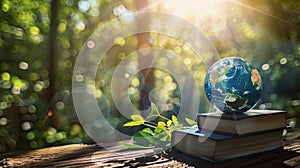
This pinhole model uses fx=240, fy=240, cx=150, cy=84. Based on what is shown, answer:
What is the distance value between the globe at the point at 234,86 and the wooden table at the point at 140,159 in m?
0.17

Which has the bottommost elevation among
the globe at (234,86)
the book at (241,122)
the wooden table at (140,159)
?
the wooden table at (140,159)

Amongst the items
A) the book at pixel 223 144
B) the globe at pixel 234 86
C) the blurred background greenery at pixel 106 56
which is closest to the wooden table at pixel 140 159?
the book at pixel 223 144

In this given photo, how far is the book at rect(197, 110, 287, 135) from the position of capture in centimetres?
74

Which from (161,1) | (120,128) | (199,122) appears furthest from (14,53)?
(199,122)

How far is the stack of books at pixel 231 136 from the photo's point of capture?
699 millimetres

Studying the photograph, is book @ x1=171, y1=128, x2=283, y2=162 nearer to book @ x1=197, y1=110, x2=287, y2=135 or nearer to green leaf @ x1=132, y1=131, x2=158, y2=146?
book @ x1=197, y1=110, x2=287, y2=135

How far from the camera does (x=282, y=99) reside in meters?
2.30

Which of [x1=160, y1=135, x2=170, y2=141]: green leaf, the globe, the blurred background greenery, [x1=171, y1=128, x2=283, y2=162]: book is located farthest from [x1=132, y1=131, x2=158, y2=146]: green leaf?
the blurred background greenery

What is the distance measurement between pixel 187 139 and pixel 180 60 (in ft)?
8.07

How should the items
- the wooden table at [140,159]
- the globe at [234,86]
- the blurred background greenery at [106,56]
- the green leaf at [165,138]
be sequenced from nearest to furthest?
1. the wooden table at [140,159]
2. the globe at [234,86]
3. the green leaf at [165,138]
4. the blurred background greenery at [106,56]

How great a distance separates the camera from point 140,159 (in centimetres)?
73

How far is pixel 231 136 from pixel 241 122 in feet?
0.20

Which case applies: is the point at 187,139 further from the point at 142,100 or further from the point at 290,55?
the point at 142,100

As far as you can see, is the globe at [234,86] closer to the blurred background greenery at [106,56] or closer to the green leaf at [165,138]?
the green leaf at [165,138]
